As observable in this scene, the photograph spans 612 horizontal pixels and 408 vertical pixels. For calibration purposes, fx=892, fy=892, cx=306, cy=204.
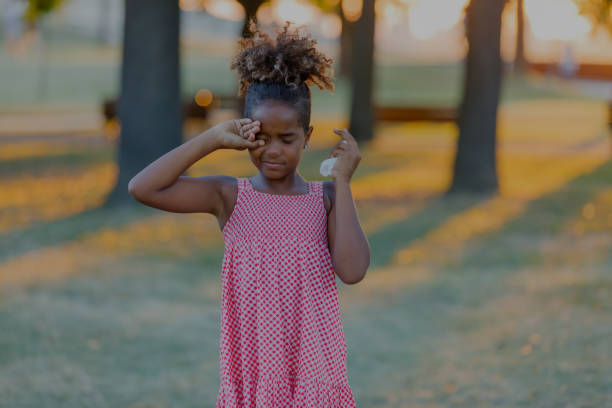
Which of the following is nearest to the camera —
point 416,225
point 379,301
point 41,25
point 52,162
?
point 379,301

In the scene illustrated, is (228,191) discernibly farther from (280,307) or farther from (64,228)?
(64,228)

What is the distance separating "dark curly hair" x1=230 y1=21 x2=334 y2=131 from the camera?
112 inches

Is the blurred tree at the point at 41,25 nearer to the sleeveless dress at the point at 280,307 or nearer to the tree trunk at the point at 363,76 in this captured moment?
the tree trunk at the point at 363,76

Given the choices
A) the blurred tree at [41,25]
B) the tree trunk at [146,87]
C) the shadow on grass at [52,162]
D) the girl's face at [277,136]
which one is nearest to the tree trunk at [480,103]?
the tree trunk at [146,87]

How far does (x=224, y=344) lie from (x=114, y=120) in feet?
67.6

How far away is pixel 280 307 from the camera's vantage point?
2855 millimetres

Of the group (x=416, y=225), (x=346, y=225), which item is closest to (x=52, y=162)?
(x=416, y=225)

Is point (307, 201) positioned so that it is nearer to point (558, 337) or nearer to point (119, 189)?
point (558, 337)

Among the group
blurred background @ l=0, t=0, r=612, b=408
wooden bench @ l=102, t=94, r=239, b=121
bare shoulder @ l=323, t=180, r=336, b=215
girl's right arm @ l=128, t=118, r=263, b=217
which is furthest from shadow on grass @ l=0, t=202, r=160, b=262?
wooden bench @ l=102, t=94, r=239, b=121

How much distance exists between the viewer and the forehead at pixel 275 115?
2793 mm

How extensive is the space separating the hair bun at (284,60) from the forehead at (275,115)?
0.08 metres

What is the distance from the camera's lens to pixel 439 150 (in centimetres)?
2023

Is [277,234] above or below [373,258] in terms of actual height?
above

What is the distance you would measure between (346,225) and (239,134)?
446mm
